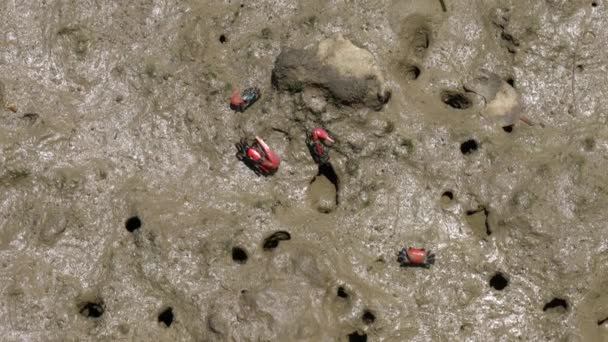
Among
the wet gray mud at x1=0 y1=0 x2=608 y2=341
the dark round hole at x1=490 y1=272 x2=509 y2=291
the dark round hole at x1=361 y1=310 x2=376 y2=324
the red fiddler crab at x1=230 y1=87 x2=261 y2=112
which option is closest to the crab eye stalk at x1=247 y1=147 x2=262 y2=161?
the wet gray mud at x1=0 y1=0 x2=608 y2=341

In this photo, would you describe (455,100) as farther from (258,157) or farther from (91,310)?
(91,310)

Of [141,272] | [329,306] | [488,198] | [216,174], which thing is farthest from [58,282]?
[488,198]

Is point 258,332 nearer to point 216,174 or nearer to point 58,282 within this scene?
point 216,174

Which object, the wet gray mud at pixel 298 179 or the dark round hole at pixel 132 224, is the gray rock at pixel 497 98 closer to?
the wet gray mud at pixel 298 179

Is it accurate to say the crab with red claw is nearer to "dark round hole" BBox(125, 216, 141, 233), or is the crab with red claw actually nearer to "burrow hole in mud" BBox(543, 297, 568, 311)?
"burrow hole in mud" BBox(543, 297, 568, 311)

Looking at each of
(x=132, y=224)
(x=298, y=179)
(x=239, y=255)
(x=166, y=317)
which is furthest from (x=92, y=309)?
(x=298, y=179)

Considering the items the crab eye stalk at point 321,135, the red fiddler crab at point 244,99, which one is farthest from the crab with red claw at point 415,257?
the red fiddler crab at point 244,99

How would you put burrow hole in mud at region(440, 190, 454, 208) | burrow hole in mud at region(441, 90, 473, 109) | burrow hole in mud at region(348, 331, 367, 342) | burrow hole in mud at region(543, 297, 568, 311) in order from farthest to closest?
1. burrow hole in mud at region(441, 90, 473, 109)
2. burrow hole in mud at region(440, 190, 454, 208)
3. burrow hole in mud at region(543, 297, 568, 311)
4. burrow hole in mud at region(348, 331, 367, 342)
